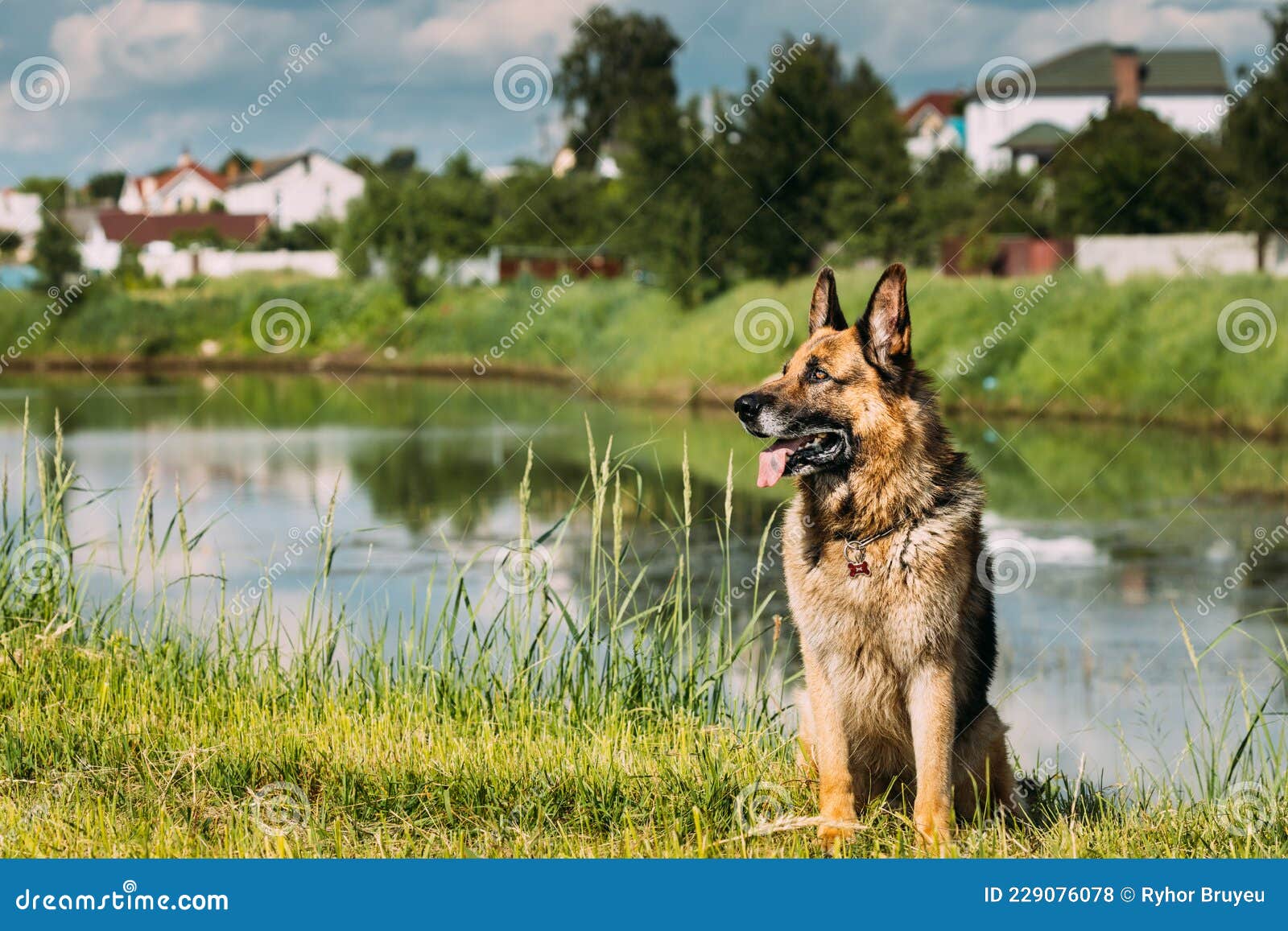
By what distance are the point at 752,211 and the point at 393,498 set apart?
60.7 ft

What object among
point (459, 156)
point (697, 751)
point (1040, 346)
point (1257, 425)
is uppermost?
point (459, 156)

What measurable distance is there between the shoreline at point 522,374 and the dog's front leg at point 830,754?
43.1ft

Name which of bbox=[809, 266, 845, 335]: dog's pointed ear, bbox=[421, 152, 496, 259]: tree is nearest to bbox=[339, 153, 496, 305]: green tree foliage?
bbox=[421, 152, 496, 259]: tree

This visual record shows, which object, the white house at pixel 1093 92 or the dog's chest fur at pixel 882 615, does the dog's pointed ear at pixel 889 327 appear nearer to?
the dog's chest fur at pixel 882 615

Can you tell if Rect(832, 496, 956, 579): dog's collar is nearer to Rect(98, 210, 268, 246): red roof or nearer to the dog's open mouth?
the dog's open mouth

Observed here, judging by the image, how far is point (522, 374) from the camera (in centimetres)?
3709

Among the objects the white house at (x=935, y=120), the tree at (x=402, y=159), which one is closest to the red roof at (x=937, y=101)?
the white house at (x=935, y=120)

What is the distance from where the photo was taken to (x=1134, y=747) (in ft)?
25.6

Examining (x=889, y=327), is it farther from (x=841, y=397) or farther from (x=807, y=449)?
(x=807, y=449)

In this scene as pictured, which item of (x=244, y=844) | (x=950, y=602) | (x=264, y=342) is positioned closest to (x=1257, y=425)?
(x=950, y=602)

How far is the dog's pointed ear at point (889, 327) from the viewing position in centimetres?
430

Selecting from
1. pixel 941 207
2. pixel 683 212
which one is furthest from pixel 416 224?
pixel 941 207

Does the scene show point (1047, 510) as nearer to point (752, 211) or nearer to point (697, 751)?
point (697, 751)

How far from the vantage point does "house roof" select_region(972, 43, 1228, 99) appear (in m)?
70.8
